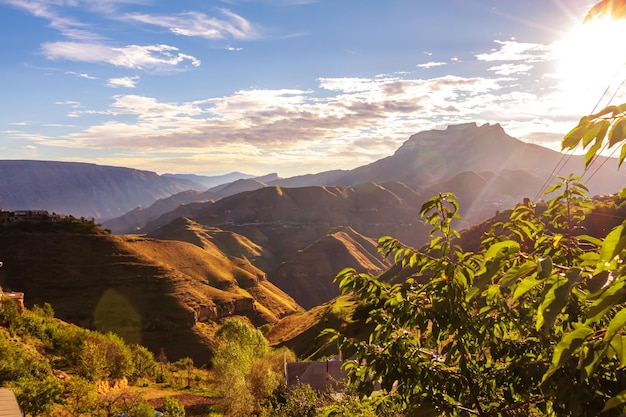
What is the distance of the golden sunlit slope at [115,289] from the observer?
7062 centimetres

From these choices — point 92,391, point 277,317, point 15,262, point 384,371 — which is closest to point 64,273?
point 15,262

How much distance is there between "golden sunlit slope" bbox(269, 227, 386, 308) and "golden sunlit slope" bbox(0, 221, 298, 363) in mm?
51697

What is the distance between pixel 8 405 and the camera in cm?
1756

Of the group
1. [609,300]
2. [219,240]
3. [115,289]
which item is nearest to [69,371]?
[115,289]

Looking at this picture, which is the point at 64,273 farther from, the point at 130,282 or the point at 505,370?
the point at 505,370

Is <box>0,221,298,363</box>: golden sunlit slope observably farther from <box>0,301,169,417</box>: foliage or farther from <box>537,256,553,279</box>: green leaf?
<box>537,256,553,279</box>: green leaf

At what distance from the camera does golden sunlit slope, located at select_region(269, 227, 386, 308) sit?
15238 cm

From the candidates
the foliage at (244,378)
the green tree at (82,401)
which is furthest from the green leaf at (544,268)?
the foliage at (244,378)

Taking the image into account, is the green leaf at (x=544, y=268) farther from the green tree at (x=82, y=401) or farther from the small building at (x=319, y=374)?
the green tree at (x=82, y=401)

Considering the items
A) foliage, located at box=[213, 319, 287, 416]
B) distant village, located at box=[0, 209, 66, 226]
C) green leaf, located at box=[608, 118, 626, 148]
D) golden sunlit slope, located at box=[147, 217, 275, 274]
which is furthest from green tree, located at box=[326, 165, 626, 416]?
golden sunlit slope, located at box=[147, 217, 275, 274]

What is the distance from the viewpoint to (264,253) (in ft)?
625

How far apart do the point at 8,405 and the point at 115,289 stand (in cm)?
6489

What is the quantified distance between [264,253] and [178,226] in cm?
4372

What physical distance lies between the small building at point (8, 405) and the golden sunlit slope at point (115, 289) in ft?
174
